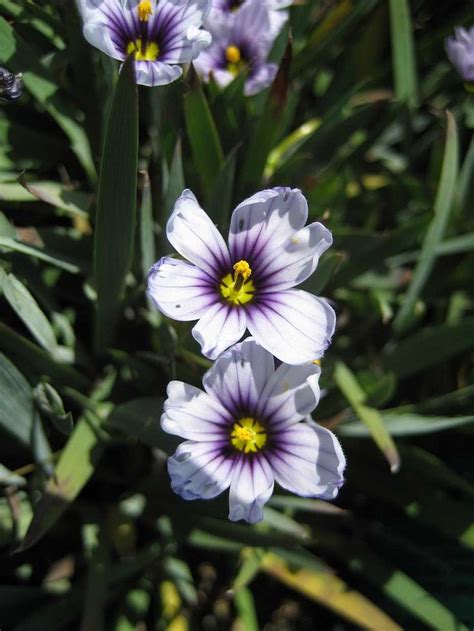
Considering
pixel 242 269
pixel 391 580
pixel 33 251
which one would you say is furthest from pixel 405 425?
pixel 33 251

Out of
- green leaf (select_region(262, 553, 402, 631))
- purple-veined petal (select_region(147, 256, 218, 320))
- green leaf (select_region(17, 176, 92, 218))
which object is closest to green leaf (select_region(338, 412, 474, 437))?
green leaf (select_region(262, 553, 402, 631))

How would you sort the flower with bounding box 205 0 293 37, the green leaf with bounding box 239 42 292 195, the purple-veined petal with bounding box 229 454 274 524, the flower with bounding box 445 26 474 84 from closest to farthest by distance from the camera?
the purple-veined petal with bounding box 229 454 274 524, the green leaf with bounding box 239 42 292 195, the flower with bounding box 205 0 293 37, the flower with bounding box 445 26 474 84

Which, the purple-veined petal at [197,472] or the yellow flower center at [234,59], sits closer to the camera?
the purple-veined petal at [197,472]

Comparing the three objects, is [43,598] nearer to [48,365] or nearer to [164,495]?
[164,495]

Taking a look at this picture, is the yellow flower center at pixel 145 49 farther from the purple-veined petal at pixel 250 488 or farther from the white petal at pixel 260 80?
the purple-veined petal at pixel 250 488

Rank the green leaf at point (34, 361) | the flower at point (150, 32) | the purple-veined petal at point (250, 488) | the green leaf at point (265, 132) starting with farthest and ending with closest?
1. the green leaf at point (265, 132)
2. the green leaf at point (34, 361)
3. the flower at point (150, 32)
4. the purple-veined petal at point (250, 488)

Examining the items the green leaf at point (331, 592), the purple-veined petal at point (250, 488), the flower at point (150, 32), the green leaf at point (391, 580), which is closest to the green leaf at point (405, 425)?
the green leaf at point (391, 580)

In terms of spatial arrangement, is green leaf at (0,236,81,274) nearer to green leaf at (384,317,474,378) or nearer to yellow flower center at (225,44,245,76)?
yellow flower center at (225,44,245,76)
